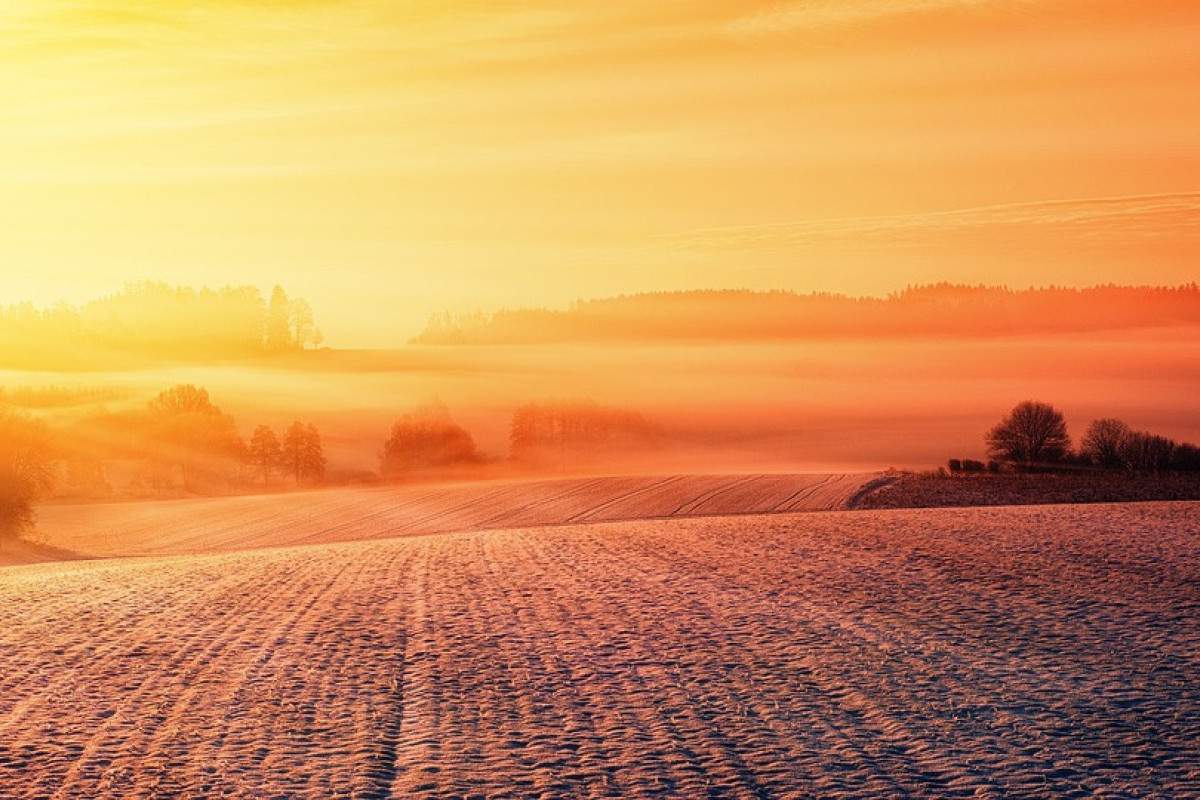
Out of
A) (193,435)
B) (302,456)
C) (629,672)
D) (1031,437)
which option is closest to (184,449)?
(193,435)

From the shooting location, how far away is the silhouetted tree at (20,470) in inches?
2083

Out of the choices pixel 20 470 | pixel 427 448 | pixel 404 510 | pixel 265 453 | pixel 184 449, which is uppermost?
pixel 20 470

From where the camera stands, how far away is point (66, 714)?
1423 centimetres

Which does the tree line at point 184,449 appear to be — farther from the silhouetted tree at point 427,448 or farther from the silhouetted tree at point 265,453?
the silhouetted tree at point 427,448

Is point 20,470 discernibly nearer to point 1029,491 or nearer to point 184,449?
point 184,449

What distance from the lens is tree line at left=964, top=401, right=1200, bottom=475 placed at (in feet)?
221

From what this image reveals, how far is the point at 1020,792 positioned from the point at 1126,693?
4.19 m

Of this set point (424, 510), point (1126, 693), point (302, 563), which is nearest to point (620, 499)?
point (424, 510)

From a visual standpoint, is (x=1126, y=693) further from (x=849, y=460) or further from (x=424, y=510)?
(x=849, y=460)

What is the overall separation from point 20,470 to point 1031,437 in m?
53.4

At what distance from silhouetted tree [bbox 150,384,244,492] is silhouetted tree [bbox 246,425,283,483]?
176cm

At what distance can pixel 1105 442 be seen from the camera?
71.9 metres

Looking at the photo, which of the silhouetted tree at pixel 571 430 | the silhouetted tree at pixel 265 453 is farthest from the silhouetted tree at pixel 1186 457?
the silhouetted tree at pixel 265 453

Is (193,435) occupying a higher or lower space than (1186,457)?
higher
